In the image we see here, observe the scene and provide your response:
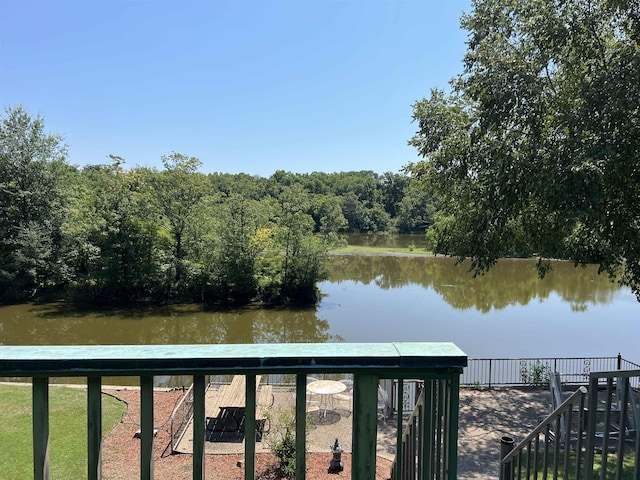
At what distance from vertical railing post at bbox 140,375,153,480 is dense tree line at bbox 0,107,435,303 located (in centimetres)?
2410

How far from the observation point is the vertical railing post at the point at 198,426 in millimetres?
1315

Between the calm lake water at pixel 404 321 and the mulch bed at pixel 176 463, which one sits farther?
the calm lake water at pixel 404 321

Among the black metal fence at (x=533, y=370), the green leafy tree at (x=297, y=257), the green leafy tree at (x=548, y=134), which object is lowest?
the black metal fence at (x=533, y=370)

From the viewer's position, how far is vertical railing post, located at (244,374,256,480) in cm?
134

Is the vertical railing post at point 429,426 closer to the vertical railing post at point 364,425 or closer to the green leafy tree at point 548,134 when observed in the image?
the vertical railing post at point 364,425

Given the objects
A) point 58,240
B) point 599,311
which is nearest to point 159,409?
point 58,240

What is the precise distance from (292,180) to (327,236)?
67.0 m

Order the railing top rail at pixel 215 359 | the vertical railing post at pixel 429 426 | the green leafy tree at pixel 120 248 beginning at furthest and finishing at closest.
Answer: the green leafy tree at pixel 120 248, the vertical railing post at pixel 429 426, the railing top rail at pixel 215 359

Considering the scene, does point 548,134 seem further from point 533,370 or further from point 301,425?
point 301,425

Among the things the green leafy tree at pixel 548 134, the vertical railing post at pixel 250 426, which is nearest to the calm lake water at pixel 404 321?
the green leafy tree at pixel 548 134

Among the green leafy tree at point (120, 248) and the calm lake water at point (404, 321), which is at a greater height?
the green leafy tree at point (120, 248)

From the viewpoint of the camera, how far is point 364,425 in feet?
4.42

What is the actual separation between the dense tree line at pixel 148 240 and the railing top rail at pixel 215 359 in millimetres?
24132

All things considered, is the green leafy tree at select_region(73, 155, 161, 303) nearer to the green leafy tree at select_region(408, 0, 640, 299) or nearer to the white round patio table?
the white round patio table
